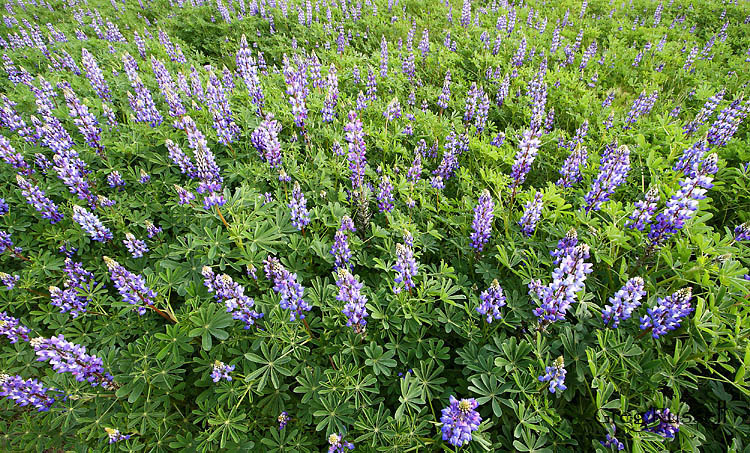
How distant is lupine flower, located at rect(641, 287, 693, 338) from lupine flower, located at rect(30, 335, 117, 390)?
351 centimetres

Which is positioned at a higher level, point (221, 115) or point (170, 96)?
point (170, 96)

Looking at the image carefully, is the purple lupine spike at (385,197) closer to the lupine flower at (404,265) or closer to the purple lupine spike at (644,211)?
the lupine flower at (404,265)

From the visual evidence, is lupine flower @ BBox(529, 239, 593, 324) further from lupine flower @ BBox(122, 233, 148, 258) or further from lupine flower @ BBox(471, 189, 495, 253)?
lupine flower @ BBox(122, 233, 148, 258)

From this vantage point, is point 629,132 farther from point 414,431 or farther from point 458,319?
point 414,431

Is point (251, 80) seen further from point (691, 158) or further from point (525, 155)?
point (691, 158)

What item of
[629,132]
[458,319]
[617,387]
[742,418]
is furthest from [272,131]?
[629,132]

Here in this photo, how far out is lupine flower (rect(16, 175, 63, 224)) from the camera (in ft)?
9.85

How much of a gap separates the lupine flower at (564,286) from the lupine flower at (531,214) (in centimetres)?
64

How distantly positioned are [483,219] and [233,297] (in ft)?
6.20

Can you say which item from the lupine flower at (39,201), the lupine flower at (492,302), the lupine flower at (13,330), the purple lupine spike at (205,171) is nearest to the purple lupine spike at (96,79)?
the lupine flower at (39,201)

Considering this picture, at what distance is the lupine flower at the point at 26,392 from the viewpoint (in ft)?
7.28

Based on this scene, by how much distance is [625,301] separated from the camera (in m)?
2.19

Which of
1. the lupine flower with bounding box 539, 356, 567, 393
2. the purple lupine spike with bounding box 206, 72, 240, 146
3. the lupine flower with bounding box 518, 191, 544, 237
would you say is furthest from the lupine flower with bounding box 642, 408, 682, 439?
the purple lupine spike with bounding box 206, 72, 240, 146

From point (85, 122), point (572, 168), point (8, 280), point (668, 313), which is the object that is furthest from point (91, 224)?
point (572, 168)
